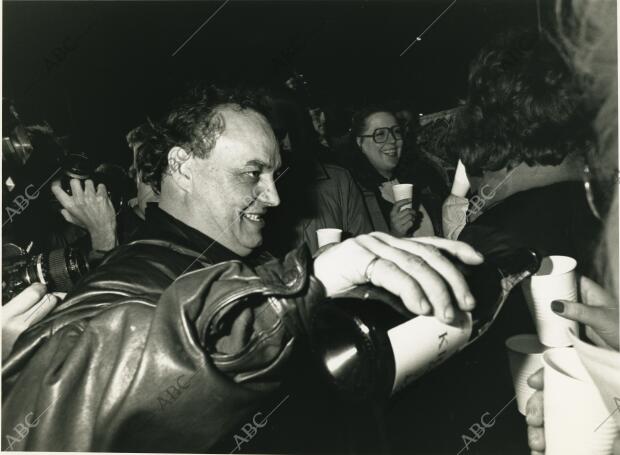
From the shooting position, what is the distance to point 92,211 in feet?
3.88

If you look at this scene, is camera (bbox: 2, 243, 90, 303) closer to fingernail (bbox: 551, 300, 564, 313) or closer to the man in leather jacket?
the man in leather jacket

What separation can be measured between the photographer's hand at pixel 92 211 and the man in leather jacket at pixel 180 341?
19 cm

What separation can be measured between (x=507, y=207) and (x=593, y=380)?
49cm

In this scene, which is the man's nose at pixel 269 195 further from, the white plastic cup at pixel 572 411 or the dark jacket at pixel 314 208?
the white plastic cup at pixel 572 411

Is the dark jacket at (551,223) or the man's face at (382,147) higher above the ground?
the man's face at (382,147)

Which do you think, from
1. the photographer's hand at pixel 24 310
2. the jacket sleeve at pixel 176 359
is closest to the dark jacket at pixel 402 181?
the jacket sleeve at pixel 176 359

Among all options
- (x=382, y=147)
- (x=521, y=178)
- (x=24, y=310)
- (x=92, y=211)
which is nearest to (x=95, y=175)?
(x=92, y=211)

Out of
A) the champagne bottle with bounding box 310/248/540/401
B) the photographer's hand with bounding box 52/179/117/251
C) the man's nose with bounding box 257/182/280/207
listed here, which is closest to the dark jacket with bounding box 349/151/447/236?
the man's nose with bounding box 257/182/280/207

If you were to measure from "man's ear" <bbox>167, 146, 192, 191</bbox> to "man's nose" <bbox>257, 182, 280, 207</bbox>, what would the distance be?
0.18 meters

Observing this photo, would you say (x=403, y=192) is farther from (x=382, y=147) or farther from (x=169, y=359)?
(x=169, y=359)

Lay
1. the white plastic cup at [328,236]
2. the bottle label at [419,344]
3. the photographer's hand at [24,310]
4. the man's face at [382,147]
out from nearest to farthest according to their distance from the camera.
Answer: the bottle label at [419,344]
the photographer's hand at [24,310]
the white plastic cup at [328,236]
the man's face at [382,147]

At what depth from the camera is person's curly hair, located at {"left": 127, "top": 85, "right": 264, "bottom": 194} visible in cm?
116

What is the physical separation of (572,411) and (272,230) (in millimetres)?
738

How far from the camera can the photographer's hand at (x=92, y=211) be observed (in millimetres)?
1173
